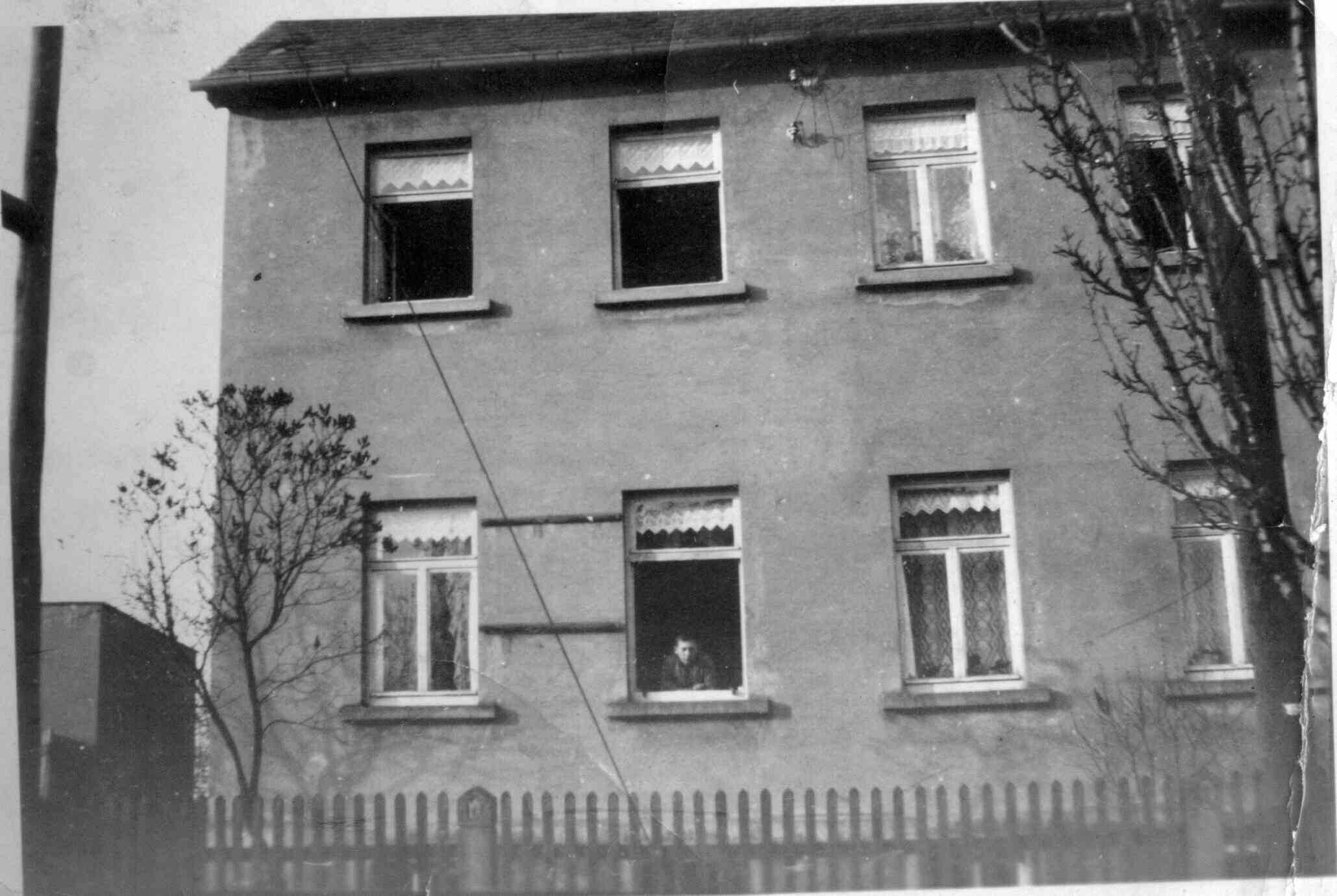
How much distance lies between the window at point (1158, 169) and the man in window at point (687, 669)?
245cm

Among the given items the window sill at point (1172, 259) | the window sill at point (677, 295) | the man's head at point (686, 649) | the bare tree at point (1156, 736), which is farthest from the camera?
the window sill at point (677, 295)

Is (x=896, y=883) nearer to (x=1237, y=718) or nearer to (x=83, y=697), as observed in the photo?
(x=1237, y=718)

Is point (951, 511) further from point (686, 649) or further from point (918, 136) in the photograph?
point (918, 136)

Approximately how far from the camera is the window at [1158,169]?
4.82 metres

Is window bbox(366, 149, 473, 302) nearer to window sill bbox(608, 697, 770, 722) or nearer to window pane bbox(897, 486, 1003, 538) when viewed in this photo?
window sill bbox(608, 697, 770, 722)

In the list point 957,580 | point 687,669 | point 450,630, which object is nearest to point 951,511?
point 957,580

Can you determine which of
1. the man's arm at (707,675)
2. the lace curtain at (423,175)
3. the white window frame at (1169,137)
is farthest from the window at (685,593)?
the white window frame at (1169,137)

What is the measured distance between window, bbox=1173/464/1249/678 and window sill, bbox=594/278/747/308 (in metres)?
1.99

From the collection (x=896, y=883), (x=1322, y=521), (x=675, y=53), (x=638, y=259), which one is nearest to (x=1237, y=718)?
(x=1322, y=521)

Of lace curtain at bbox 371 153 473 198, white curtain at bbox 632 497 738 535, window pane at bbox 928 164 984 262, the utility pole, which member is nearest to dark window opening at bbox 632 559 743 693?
white curtain at bbox 632 497 738 535

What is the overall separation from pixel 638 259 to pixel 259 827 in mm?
2851

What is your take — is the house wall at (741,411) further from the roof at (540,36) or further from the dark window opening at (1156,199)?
the dark window opening at (1156,199)

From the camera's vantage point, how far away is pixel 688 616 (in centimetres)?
515

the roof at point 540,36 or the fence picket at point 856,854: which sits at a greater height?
the roof at point 540,36
